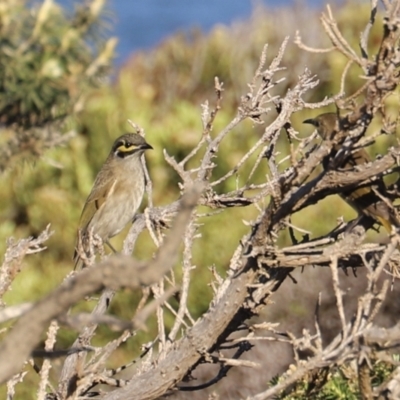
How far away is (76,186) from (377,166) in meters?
9.02

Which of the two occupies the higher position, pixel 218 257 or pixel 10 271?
pixel 10 271

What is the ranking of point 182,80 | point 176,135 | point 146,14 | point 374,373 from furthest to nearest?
point 146,14
point 182,80
point 176,135
point 374,373

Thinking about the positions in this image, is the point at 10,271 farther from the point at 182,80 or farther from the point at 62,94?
the point at 182,80

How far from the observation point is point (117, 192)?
22.0 feet

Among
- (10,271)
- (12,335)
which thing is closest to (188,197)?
(12,335)

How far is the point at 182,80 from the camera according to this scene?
14.4 meters

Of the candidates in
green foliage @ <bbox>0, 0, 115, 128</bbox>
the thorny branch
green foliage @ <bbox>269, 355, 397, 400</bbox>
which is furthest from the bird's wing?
green foliage @ <bbox>269, 355, 397, 400</bbox>

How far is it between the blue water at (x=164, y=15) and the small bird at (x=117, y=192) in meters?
22.8

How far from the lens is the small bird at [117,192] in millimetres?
6508

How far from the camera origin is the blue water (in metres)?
31.0

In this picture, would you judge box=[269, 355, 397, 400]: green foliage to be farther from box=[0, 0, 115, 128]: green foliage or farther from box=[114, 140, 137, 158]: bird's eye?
box=[0, 0, 115, 128]: green foliage

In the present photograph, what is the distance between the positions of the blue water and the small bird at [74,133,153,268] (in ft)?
74.9

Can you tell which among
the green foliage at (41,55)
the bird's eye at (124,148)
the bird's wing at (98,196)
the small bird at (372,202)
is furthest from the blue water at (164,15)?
the small bird at (372,202)

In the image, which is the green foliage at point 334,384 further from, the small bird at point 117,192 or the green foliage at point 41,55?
the green foliage at point 41,55
